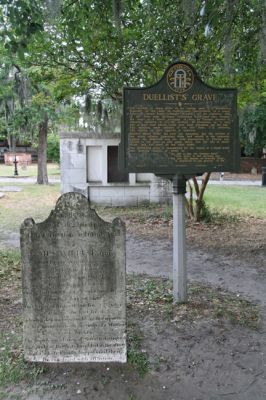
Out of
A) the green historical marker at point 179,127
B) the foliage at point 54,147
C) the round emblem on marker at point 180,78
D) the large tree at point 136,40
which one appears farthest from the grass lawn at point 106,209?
the foliage at point 54,147

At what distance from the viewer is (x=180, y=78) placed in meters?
4.48

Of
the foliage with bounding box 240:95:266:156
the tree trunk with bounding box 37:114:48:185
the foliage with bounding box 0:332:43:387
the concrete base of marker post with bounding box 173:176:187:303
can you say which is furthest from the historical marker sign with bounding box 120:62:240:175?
the foliage with bounding box 240:95:266:156

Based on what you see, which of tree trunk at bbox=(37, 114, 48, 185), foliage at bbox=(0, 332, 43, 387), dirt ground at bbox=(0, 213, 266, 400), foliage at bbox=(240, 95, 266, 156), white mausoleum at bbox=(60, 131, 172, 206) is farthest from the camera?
foliage at bbox=(240, 95, 266, 156)

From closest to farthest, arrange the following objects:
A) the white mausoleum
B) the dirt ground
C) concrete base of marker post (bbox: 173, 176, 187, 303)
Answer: the dirt ground → concrete base of marker post (bbox: 173, 176, 187, 303) → the white mausoleum

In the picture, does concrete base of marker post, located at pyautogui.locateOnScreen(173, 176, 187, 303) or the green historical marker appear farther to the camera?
concrete base of marker post, located at pyautogui.locateOnScreen(173, 176, 187, 303)

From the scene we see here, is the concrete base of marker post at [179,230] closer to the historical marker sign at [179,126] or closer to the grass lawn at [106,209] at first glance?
the historical marker sign at [179,126]

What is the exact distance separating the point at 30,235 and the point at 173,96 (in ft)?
6.93

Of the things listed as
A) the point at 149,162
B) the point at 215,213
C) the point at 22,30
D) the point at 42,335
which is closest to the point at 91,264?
the point at 42,335

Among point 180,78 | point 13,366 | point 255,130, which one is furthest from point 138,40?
point 255,130

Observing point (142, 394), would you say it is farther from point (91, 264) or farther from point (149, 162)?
point (149, 162)

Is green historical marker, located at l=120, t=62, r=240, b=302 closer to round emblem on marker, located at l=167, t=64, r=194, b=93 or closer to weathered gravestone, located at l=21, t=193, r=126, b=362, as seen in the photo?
round emblem on marker, located at l=167, t=64, r=194, b=93

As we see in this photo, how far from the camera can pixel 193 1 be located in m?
5.60

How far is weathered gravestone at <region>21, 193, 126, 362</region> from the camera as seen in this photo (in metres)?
3.53

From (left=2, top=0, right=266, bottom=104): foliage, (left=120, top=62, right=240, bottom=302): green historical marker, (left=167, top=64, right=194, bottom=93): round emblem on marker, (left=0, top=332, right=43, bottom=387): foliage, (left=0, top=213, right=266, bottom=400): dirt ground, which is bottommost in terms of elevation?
(left=0, top=213, right=266, bottom=400): dirt ground
